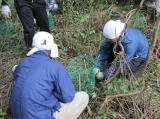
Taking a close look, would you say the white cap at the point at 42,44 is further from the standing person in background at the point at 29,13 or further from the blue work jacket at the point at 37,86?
the standing person in background at the point at 29,13

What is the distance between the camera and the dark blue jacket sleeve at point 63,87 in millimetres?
3324

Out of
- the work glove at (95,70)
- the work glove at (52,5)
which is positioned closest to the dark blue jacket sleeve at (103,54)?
the work glove at (95,70)

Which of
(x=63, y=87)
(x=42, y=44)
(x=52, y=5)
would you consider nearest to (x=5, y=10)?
(x=52, y=5)

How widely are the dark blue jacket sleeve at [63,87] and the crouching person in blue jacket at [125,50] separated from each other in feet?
2.57

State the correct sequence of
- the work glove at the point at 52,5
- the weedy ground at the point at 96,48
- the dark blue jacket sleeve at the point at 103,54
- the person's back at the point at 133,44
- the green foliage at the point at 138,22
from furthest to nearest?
the work glove at the point at 52,5
the green foliage at the point at 138,22
the dark blue jacket sleeve at the point at 103,54
the person's back at the point at 133,44
the weedy ground at the point at 96,48

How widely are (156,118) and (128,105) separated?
37 centimetres

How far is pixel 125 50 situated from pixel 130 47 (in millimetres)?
81

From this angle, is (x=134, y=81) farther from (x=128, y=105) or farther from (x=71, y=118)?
(x=71, y=118)

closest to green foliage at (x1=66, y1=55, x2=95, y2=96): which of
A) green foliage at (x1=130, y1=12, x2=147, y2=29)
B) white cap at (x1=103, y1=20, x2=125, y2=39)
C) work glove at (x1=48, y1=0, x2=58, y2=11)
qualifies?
white cap at (x1=103, y1=20, x2=125, y2=39)

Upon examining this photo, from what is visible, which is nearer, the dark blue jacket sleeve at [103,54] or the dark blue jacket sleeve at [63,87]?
the dark blue jacket sleeve at [63,87]

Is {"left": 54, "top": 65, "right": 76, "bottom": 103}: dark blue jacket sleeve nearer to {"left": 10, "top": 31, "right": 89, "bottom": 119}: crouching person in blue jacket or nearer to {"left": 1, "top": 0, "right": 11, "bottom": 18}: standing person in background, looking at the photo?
{"left": 10, "top": 31, "right": 89, "bottom": 119}: crouching person in blue jacket

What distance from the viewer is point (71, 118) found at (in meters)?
3.67

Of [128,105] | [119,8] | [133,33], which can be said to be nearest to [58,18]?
[119,8]

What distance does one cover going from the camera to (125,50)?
14.3ft
